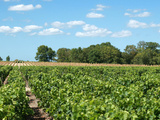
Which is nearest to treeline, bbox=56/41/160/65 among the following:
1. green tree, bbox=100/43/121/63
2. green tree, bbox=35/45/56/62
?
green tree, bbox=100/43/121/63

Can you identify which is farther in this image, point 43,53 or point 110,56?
point 43,53

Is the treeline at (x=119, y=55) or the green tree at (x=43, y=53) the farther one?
the green tree at (x=43, y=53)

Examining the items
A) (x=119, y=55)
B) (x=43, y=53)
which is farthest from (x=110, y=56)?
(x=43, y=53)

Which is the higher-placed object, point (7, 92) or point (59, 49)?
point (59, 49)

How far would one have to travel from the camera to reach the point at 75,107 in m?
4.55

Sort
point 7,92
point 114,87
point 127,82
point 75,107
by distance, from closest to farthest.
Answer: point 75,107, point 7,92, point 114,87, point 127,82

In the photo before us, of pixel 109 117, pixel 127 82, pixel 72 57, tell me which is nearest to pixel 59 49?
pixel 72 57

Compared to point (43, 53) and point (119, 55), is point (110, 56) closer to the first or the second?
point (119, 55)

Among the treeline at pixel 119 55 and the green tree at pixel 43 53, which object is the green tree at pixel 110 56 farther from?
the green tree at pixel 43 53

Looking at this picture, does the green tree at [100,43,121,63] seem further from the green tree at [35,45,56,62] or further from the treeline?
the green tree at [35,45,56,62]

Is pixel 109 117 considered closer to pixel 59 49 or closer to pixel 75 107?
pixel 75 107

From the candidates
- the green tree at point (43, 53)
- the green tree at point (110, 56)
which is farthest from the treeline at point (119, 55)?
the green tree at point (43, 53)

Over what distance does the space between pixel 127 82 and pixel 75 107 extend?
693cm

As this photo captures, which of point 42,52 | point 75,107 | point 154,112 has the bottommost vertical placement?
point 154,112
